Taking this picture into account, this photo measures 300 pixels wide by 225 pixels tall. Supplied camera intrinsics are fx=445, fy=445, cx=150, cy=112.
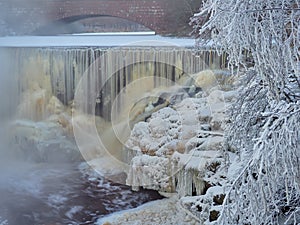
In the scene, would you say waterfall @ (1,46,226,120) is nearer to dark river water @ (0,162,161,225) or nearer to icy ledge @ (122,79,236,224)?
icy ledge @ (122,79,236,224)

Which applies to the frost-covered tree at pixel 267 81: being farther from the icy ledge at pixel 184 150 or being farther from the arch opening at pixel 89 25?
the arch opening at pixel 89 25

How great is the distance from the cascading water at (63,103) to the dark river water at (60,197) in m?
0.02

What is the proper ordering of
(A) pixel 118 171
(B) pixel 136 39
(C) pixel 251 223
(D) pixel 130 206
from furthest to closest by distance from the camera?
(B) pixel 136 39
(A) pixel 118 171
(D) pixel 130 206
(C) pixel 251 223

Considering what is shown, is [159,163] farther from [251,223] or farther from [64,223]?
[251,223]

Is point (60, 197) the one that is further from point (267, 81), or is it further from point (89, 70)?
point (267, 81)

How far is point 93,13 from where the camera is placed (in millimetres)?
11383

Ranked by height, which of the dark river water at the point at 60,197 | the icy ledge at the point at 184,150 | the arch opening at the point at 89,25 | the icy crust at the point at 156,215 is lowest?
the dark river water at the point at 60,197

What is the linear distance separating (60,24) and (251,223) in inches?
418

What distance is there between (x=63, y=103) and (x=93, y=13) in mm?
2749

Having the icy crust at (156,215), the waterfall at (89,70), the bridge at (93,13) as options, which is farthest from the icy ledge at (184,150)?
the bridge at (93,13)

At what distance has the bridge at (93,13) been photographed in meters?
11.0

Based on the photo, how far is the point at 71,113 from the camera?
998cm

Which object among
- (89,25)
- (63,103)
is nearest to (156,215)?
(63,103)

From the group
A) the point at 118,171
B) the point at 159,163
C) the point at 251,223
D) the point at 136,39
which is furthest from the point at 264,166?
the point at 136,39
